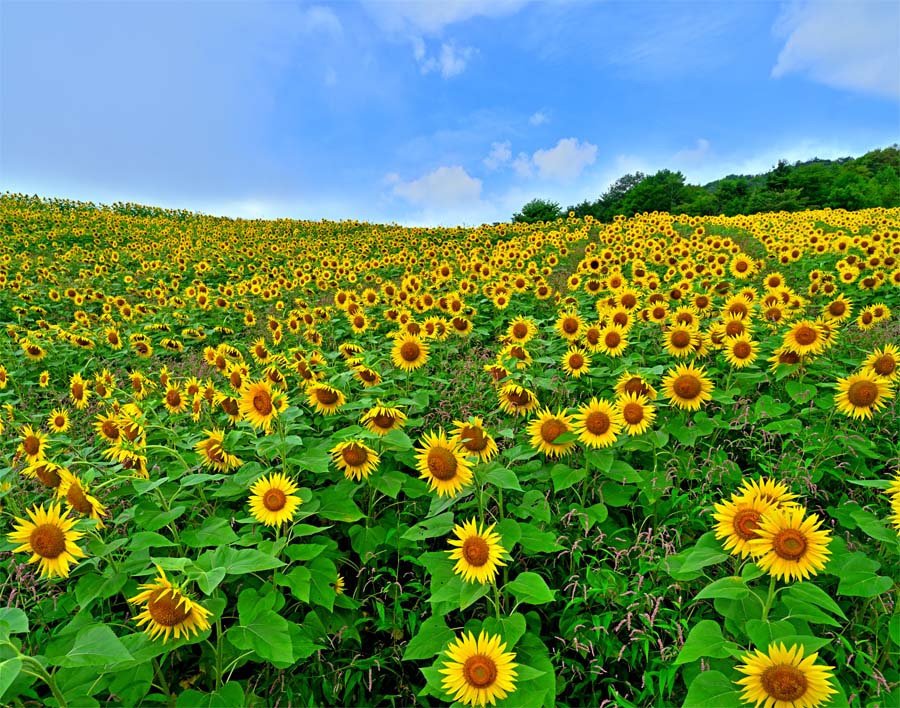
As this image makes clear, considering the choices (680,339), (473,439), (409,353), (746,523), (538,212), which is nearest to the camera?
(746,523)

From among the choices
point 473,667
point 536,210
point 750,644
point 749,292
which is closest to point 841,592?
point 750,644

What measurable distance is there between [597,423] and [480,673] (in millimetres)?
1668

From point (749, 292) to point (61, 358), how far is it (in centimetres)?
926

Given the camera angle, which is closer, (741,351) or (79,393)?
(741,351)

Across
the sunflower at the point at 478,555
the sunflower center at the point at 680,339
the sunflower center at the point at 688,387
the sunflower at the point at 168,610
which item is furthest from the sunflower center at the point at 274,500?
the sunflower center at the point at 680,339

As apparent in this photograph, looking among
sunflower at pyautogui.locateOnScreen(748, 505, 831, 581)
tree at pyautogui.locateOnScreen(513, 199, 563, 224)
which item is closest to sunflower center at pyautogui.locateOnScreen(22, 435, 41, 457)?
sunflower at pyautogui.locateOnScreen(748, 505, 831, 581)

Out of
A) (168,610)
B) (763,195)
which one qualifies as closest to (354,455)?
(168,610)

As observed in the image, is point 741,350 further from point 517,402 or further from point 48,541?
point 48,541

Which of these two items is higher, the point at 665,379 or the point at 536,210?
the point at 536,210

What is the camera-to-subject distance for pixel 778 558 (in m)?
1.99

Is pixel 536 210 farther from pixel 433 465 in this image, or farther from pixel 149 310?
pixel 433 465

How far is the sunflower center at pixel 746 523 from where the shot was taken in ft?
6.79

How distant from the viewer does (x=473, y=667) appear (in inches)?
76.1

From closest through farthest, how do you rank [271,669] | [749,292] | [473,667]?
[473,667] < [271,669] < [749,292]
